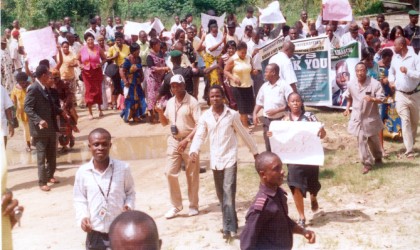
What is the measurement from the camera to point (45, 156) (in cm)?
932

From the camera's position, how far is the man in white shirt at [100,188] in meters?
4.90

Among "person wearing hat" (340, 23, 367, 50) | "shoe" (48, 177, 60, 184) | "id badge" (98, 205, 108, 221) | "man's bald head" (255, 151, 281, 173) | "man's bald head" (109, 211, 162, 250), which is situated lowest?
"shoe" (48, 177, 60, 184)

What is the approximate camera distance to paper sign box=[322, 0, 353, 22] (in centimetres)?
1366

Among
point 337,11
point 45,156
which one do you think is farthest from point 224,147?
point 337,11

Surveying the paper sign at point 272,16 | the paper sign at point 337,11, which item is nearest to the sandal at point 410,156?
the paper sign at point 337,11

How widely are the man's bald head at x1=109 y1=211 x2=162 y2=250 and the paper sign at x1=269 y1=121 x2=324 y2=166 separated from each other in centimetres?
463

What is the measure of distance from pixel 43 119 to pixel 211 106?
10.2 feet

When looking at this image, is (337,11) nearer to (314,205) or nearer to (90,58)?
(90,58)

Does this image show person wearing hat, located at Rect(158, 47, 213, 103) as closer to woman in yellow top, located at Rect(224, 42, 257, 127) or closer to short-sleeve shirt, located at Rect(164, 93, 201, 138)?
woman in yellow top, located at Rect(224, 42, 257, 127)

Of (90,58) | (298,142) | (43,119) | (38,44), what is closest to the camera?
(298,142)

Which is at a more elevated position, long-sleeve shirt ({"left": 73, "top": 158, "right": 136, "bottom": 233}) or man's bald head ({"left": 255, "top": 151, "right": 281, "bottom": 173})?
man's bald head ({"left": 255, "top": 151, "right": 281, "bottom": 173})

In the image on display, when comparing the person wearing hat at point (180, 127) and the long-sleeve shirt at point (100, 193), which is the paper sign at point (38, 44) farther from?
the long-sleeve shirt at point (100, 193)

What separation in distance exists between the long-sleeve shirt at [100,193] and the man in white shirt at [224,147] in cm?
201

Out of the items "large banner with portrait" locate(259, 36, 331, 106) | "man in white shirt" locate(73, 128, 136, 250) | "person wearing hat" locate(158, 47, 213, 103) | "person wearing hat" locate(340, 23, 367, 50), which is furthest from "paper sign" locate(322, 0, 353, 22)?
"man in white shirt" locate(73, 128, 136, 250)
